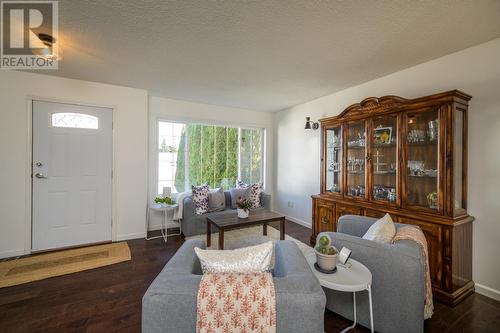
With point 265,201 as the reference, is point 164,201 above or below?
above

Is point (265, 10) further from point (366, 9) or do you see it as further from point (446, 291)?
point (446, 291)

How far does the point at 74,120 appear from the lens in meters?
3.37

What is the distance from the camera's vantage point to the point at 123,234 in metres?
3.67

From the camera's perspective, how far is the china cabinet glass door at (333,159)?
11.0 feet

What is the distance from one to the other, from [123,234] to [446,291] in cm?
Answer: 424

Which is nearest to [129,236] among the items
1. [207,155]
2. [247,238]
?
[247,238]

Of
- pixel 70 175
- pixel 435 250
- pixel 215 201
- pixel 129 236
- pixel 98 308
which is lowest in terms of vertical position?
pixel 98 308

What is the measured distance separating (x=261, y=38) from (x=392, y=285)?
237 cm

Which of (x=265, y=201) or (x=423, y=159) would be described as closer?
(x=423, y=159)

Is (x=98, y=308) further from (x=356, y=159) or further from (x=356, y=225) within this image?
(x=356, y=159)

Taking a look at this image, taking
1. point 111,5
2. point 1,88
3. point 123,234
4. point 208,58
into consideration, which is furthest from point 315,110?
point 1,88

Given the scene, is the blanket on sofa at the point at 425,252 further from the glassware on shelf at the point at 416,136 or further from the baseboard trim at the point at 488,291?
the glassware on shelf at the point at 416,136

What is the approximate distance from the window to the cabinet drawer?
359 cm

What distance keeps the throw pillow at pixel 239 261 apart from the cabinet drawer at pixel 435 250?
1.97 meters
